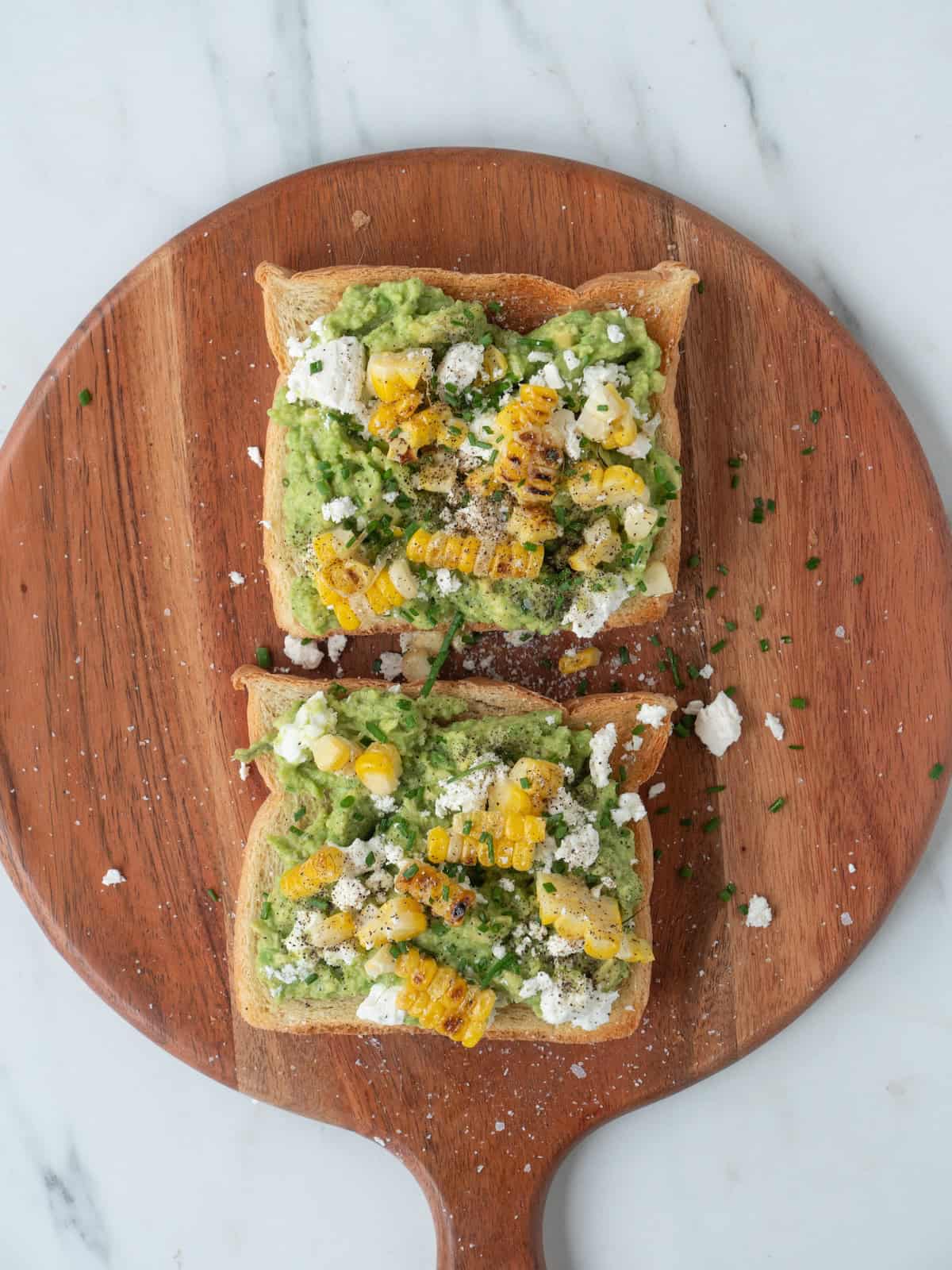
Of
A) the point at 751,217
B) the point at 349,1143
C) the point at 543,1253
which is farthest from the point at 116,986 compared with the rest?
the point at 751,217

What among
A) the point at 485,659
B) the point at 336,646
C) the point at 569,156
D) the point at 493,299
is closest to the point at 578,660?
the point at 485,659

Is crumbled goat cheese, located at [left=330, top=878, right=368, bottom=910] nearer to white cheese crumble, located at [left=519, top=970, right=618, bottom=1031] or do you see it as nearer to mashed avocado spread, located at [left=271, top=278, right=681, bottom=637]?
white cheese crumble, located at [left=519, top=970, right=618, bottom=1031]

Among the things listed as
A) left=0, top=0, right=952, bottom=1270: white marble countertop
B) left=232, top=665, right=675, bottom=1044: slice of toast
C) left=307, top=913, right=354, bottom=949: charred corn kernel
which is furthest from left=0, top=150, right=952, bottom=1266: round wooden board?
left=307, top=913, right=354, bottom=949: charred corn kernel

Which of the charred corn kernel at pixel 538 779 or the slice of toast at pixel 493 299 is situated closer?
the charred corn kernel at pixel 538 779

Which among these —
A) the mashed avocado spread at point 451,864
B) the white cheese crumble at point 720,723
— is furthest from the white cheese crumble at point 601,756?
the white cheese crumble at point 720,723

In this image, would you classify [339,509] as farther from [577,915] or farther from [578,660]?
[577,915]

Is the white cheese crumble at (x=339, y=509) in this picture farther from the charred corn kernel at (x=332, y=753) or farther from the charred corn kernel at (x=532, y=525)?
the charred corn kernel at (x=332, y=753)

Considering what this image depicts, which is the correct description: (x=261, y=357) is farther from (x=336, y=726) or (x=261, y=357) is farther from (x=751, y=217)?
(x=751, y=217)
